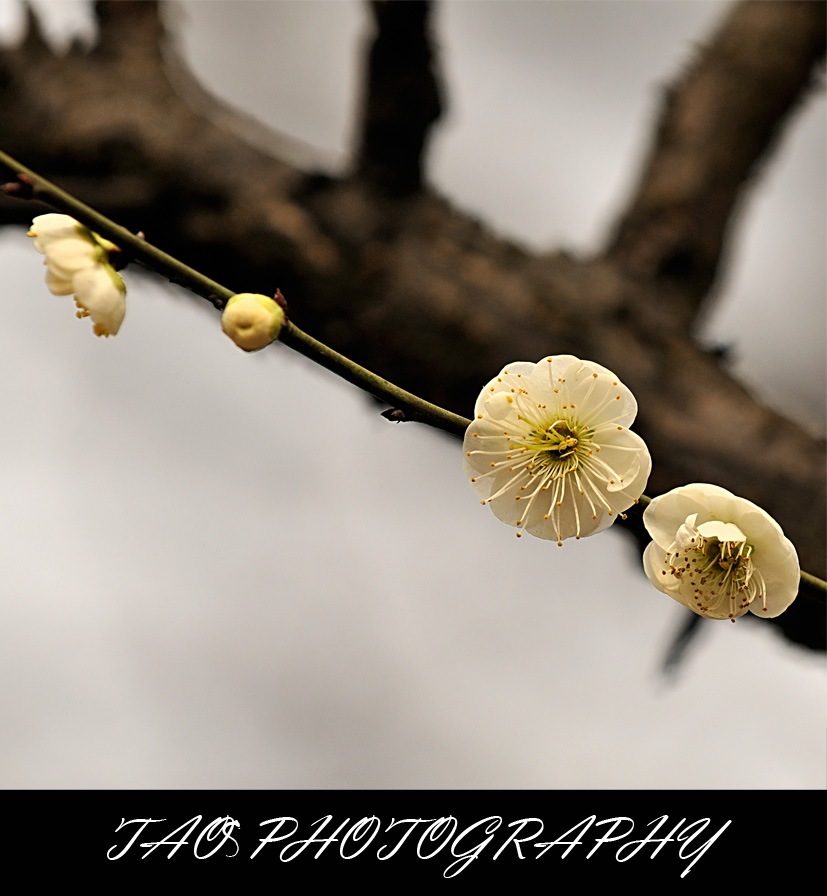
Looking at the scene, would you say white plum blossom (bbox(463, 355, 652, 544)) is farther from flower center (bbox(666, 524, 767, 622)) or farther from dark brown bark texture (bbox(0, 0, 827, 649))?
dark brown bark texture (bbox(0, 0, 827, 649))

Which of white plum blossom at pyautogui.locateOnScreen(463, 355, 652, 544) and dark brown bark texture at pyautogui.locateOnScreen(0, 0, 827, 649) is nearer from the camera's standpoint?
white plum blossom at pyautogui.locateOnScreen(463, 355, 652, 544)

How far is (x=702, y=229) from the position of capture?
140cm

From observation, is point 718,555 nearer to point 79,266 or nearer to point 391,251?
point 79,266

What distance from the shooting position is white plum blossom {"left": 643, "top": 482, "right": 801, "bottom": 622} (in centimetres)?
47

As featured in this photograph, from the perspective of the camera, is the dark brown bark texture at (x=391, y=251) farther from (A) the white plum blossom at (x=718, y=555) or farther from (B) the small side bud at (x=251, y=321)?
(B) the small side bud at (x=251, y=321)

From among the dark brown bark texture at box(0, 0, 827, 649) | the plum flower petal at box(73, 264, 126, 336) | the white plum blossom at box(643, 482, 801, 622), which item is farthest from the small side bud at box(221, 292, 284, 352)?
the dark brown bark texture at box(0, 0, 827, 649)

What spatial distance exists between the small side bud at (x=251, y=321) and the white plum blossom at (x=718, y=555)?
0.27 metres

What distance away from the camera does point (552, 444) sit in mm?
542

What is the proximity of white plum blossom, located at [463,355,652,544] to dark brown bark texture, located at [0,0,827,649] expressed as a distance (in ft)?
2.21

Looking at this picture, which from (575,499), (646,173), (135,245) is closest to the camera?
(135,245)

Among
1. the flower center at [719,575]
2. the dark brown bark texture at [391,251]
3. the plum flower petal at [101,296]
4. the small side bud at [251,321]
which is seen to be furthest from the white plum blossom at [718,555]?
the dark brown bark texture at [391,251]
